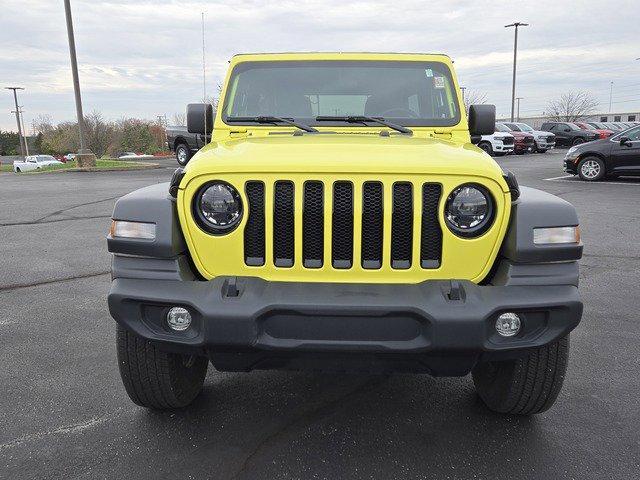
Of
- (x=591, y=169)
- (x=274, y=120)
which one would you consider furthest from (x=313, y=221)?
(x=591, y=169)

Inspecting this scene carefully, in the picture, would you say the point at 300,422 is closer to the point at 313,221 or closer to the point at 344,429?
the point at 344,429

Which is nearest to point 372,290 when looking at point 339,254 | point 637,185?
point 339,254

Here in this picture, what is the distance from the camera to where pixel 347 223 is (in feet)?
7.67

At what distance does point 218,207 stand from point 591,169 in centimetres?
1450

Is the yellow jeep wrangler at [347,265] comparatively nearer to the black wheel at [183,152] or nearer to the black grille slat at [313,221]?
the black grille slat at [313,221]

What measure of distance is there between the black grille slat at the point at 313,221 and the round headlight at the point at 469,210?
543 mm

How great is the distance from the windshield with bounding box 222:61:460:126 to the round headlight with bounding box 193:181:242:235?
4.57ft

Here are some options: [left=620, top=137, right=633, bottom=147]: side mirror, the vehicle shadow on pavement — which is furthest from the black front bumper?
[left=620, top=137, right=633, bottom=147]: side mirror

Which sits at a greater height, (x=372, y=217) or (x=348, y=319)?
(x=372, y=217)

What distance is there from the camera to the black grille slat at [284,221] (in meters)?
2.33

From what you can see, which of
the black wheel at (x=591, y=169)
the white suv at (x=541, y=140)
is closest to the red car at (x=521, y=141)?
the white suv at (x=541, y=140)

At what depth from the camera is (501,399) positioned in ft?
9.04

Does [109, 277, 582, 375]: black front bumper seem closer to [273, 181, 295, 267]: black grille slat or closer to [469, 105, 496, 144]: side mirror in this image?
[273, 181, 295, 267]: black grille slat

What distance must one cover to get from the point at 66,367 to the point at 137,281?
150cm
